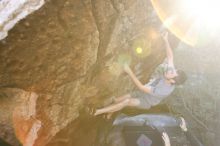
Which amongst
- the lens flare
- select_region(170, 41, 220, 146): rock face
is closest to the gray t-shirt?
the lens flare

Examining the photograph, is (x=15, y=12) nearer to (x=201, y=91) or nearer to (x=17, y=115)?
(x=17, y=115)

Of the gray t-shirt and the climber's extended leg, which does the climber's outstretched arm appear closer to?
the gray t-shirt

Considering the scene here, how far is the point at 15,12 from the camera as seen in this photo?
5.06 metres

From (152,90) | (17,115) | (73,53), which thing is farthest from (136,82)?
(17,115)

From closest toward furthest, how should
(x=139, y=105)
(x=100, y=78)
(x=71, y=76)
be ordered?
(x=71, y=76)
(x=100, y=78)
(x=139, y=105)

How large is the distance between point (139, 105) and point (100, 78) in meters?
1.49

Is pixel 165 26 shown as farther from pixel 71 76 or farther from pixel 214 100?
pixel 214 100

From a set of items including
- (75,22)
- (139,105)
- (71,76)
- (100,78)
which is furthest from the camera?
(139,105)

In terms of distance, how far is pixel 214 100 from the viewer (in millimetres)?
11078

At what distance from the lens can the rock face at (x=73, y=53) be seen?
17.2 feet

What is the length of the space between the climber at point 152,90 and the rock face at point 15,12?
3.00m

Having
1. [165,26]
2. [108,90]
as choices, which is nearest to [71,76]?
[108,90]

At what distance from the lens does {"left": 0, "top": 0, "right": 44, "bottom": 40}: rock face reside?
4.97 meters

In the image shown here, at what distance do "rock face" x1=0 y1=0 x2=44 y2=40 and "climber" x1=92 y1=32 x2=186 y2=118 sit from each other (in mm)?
2999
